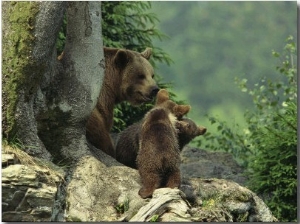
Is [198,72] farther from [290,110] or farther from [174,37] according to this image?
[290,110]

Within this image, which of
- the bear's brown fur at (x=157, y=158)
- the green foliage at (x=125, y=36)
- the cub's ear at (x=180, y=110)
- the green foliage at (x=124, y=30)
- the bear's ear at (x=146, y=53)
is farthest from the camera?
the green foliage at (x=124, y=30)

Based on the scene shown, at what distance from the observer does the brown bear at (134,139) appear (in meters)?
9.41

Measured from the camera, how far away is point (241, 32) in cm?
6706

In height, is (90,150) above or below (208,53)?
above

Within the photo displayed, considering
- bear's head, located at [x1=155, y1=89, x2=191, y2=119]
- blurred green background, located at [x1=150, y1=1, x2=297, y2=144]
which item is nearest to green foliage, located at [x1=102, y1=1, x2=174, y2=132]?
bear's head, located at [x1=155, y1=89, x2=191, y2=119]

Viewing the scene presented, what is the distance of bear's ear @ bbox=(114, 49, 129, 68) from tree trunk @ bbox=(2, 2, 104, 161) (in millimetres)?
1456

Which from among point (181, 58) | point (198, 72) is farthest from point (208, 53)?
point (181, 58)

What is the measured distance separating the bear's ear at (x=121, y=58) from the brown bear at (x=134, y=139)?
121 centimetres

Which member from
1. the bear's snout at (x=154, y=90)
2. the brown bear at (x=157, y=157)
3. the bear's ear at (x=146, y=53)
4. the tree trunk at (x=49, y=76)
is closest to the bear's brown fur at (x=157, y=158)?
the brown bear at (x=157, y=157)

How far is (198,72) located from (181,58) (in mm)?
4701

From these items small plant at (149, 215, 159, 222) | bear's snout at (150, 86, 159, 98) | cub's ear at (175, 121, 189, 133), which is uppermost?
bear's snout at (150, 86, 159, 98)

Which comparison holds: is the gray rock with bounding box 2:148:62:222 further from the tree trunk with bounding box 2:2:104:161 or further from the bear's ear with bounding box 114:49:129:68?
the bear's ear with bounding box 114:49:129:68

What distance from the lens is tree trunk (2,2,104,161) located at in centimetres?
804

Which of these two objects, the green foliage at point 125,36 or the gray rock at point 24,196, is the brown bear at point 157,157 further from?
the green foliage at point 125,36
